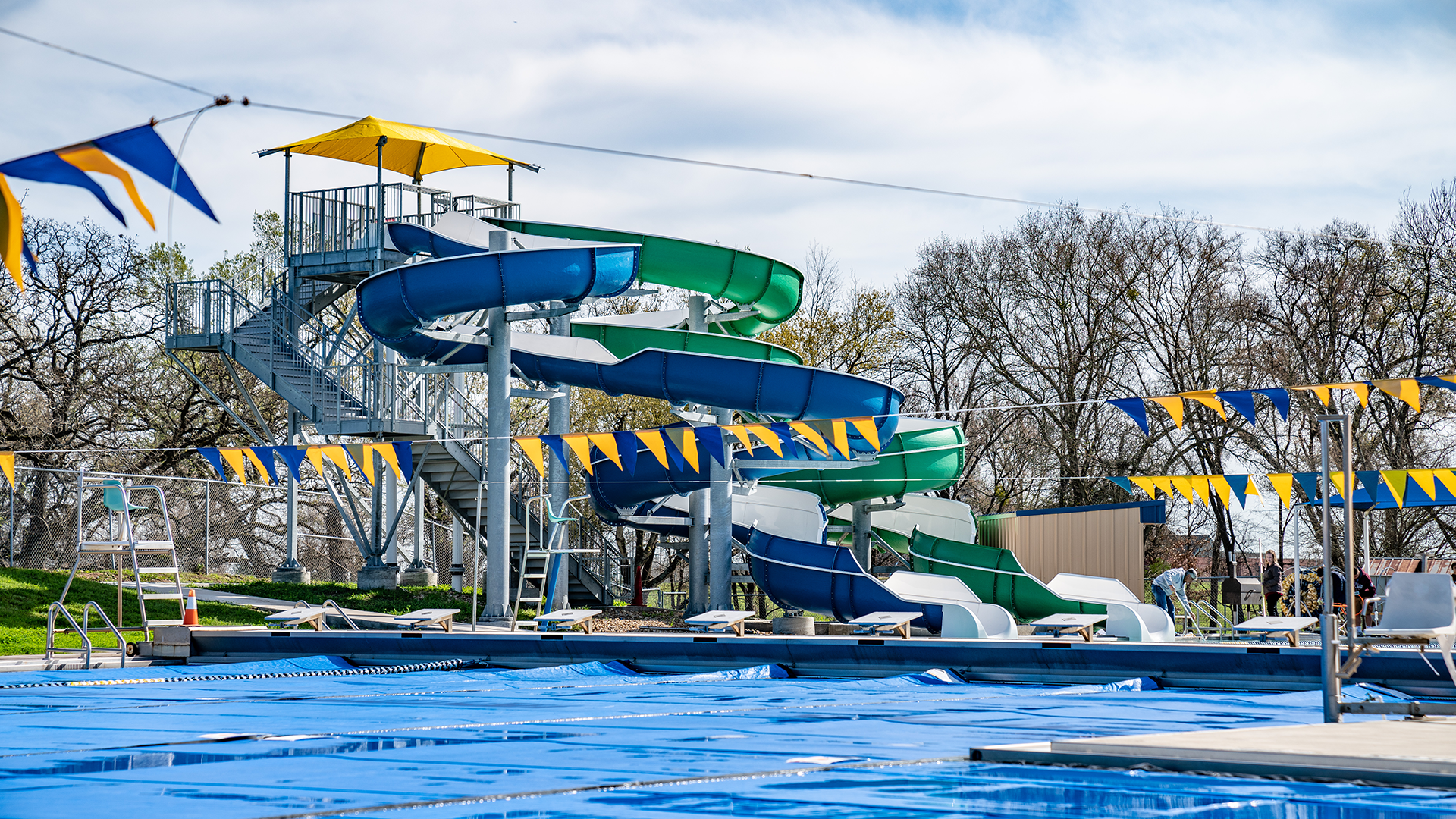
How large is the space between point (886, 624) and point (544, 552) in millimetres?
4846

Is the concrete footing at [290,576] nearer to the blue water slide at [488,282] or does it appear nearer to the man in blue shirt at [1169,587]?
the blue water slide at [488,282]

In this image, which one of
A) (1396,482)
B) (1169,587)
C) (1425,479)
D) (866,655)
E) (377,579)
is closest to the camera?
(866,655)

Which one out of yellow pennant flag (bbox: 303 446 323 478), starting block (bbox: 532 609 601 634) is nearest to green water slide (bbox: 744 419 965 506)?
starting block (bbox: 532 609 601 634)

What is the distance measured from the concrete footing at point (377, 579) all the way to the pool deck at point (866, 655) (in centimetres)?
830

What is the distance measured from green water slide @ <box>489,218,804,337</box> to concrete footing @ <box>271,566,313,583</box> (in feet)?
26.4

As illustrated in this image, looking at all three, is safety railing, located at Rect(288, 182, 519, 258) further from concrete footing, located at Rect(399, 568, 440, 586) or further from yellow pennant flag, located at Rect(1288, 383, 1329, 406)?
yellow pennant flag, located at Rect(1288, 383, 1329, 406)

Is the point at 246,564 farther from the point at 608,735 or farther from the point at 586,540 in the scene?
the point at 608,735

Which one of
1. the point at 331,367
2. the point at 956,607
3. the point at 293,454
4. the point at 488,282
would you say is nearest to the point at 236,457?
the point at 293,454

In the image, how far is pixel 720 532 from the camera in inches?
835

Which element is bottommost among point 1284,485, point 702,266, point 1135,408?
point 1284,485

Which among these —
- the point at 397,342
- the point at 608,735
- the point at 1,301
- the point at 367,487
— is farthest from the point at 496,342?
the point at 1,301

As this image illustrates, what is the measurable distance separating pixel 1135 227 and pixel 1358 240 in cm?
586

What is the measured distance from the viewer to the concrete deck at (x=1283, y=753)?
5883 mm

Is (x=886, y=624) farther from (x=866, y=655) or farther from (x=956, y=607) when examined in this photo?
(x=866, y=655)
